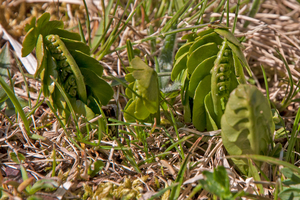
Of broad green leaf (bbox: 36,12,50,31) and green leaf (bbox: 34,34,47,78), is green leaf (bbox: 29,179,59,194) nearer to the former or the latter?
green leaf (bbox: 34,34,47,78)

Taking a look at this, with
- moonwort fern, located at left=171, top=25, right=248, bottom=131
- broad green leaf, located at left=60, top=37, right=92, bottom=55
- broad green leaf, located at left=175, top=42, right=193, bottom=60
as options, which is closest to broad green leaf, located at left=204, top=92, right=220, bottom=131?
moonwort fern, located at left=171, top=25, right=248, bottom=131

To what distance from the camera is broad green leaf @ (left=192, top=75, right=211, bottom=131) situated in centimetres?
162

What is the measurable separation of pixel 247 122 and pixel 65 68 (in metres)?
1.01

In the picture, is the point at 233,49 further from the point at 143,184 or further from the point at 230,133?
the point at 143,184

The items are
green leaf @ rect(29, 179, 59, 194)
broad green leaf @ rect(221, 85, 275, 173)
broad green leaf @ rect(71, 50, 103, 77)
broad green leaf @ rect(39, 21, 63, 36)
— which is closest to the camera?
broad green leaf @ rect(221, 85, 275, 173)

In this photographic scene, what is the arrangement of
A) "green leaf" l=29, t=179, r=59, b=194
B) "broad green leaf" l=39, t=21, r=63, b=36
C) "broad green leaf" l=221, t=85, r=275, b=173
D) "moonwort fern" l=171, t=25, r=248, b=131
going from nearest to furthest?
"broad green leaf" l=221, t=85, r=275, b=173, "green leaf" l=29, t=179, r=59, b=194, "moonwort fern" l=171, t=25, r=248, b=131, "broad green leaf" l=39, t=21, r=63, b=36

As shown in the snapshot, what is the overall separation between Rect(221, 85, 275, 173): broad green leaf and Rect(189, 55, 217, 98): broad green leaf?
326 mm

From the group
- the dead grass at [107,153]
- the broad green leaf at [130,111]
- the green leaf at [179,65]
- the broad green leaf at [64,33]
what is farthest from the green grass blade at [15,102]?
the green leaf at [179,65]

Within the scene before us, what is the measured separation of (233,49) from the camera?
142 centimetres

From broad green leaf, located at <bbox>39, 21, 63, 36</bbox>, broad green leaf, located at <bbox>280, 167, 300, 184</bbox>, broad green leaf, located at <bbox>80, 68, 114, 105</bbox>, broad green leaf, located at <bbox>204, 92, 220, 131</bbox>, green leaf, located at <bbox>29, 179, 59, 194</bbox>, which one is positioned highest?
broad green leaf, located at <bbox>39, 21, 63, 36</bbox>

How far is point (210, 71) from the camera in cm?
159

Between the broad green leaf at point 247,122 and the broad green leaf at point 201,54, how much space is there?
365mm

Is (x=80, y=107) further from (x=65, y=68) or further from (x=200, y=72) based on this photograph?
(x=200, y=72)

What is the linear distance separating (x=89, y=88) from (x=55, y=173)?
544 mm
